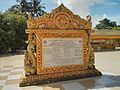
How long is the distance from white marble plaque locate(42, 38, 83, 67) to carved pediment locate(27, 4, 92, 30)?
0.48 meters

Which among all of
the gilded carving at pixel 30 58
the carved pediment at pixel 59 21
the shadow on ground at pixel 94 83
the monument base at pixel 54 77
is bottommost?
the shadow on ground at pixel 94 83

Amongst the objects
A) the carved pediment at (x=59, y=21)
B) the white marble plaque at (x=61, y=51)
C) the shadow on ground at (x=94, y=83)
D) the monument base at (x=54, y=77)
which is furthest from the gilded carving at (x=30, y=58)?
the shadow on ground at (x=94, y=83)

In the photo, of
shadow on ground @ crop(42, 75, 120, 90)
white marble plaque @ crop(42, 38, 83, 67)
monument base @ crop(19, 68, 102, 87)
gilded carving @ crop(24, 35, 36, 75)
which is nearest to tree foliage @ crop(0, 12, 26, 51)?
gilded carving @ crop(24, 35, 36, 75)

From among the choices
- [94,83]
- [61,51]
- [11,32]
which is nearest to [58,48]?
[61,51]

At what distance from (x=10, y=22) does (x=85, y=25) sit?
15.4 metres

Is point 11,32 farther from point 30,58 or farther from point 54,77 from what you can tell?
point 54,77

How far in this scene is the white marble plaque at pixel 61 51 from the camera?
6043 millimetres

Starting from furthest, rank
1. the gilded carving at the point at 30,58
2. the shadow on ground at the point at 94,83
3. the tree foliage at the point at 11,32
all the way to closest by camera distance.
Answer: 1. the tree foliage at the point at 11,32
2. the gilded carving at the point at 30,58
3. the shadow on ground at the point at 94,83

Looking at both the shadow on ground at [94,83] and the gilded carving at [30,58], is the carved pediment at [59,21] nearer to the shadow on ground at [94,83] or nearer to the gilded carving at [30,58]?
the gilded carving at [30,58]

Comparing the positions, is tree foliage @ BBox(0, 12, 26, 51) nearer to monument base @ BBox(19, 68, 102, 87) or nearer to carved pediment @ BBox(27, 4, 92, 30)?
carved pediment @ BBox(27, 4, 92, 30)

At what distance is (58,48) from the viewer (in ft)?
20.3

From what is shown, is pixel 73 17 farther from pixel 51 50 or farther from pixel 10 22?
pixel 10 22

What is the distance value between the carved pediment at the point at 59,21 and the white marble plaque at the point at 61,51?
478mm

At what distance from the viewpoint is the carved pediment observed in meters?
5.98
